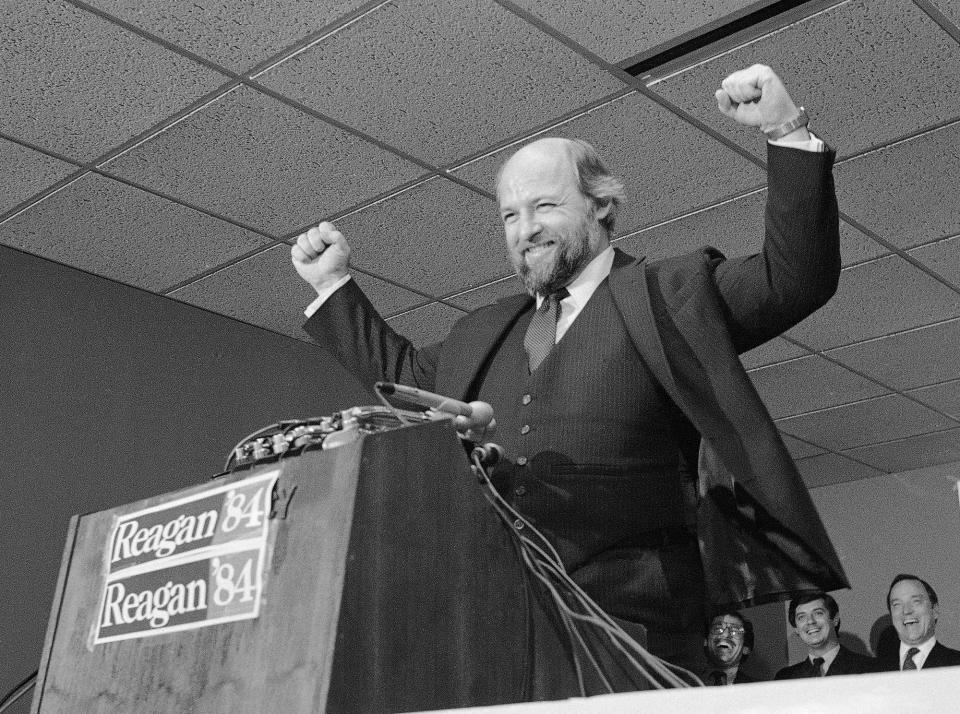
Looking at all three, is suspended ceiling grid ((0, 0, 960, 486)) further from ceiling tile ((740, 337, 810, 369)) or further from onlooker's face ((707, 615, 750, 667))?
onlooker's face ((707, 615, 750, 667))

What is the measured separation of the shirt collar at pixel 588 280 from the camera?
57.4 inches

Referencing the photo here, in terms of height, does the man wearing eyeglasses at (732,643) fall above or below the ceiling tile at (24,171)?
below

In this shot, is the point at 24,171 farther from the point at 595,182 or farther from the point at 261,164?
the point at 595,182

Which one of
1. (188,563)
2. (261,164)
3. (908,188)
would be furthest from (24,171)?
(188,563)

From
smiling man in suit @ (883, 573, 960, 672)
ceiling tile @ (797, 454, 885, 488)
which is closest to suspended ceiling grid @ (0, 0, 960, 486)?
smiling man in suit @ (883, 573, 960, 672)

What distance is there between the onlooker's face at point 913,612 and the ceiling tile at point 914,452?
1200 millimetres

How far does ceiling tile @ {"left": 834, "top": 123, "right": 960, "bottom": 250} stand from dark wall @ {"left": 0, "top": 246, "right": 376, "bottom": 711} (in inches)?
77.1

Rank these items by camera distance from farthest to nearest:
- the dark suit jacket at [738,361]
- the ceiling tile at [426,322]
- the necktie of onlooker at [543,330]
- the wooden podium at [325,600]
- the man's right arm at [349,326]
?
the ceiling tile at [426,322] → the man's right arm at [349,326] → the necktie of onlooker at [543,330] → the dark suit jacket at [738,361] → the wooden podium at [325,600]

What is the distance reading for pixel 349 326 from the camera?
156 centimetres

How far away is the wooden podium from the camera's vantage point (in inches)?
34.1

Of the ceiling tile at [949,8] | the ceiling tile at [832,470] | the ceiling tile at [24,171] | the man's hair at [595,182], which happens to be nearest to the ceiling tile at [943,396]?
the ceiling tile at [832,470]

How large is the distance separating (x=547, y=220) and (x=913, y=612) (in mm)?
3921

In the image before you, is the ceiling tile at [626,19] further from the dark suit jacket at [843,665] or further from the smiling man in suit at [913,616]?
the smiling man in suit at [913,616]

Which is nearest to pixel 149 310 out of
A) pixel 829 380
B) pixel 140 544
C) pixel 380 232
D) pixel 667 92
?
pixel 380 232
